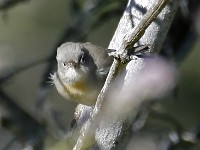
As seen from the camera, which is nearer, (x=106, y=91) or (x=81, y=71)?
(x=106, y=91)

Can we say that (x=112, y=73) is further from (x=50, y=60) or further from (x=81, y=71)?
(x=50, y=60)

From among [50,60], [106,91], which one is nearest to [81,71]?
[50,60]

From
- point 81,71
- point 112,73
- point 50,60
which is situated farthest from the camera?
point 50,60

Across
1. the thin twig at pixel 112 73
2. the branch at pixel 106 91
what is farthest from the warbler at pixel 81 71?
the thin twig at pixel 112 73

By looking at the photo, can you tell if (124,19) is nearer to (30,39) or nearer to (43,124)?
(43,124)

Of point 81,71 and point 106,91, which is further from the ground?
point 106,91

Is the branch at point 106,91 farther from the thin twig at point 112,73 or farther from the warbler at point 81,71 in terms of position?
the warbler at point 81,71

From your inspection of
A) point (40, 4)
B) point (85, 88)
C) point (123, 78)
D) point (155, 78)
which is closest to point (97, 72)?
point (85, 88)
